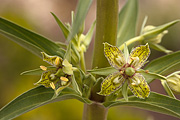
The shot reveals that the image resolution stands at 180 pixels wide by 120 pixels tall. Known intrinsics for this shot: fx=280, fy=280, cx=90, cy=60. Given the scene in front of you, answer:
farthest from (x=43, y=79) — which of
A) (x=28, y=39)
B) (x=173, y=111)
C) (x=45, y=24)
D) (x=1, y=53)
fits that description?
(x=45, y=24)

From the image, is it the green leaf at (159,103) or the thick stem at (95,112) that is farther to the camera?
the thick stem at (95,112)

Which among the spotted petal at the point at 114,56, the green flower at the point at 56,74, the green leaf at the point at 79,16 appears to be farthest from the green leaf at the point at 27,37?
the green leaf at the point at 79,16

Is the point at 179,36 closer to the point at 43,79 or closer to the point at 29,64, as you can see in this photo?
the point at 29,64

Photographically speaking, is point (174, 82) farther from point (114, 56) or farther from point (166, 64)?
point (114, 56)

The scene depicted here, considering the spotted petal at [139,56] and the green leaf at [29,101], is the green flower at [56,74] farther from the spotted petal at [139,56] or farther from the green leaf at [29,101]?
the spotted petal at [139,56]

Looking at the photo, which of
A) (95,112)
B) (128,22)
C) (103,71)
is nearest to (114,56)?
(103,71)
